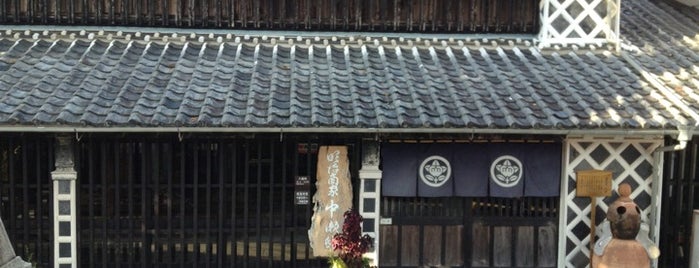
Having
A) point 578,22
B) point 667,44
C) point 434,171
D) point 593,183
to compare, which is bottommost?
point 593,183

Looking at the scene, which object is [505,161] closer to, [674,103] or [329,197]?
[674,103]

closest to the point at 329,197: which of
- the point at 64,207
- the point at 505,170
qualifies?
the point at 505,170

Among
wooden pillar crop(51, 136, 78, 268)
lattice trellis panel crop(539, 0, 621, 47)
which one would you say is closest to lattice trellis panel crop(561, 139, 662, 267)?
lattice trellis panel crop(539, 0, 621, 47)

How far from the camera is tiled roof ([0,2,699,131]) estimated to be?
7.85 meters

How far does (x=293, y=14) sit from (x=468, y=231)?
4497mm

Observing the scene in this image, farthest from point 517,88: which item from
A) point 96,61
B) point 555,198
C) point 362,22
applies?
point 96,61

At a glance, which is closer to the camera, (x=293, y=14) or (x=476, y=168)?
(x=476, y=168)

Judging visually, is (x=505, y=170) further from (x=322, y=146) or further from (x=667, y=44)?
(x=667, y=44)

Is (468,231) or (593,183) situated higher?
(593,183)

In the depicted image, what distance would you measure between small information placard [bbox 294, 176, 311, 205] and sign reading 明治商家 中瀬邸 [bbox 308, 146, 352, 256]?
0.13 m

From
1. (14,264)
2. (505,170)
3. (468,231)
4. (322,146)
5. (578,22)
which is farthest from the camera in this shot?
(578,22)

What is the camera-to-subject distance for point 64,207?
28.7ft

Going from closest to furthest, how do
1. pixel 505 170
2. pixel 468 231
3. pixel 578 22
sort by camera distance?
pixel 505 170
pixel 468 231
pixel 578 22

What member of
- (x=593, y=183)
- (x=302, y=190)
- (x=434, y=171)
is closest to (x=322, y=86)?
(x=302, y=190)
